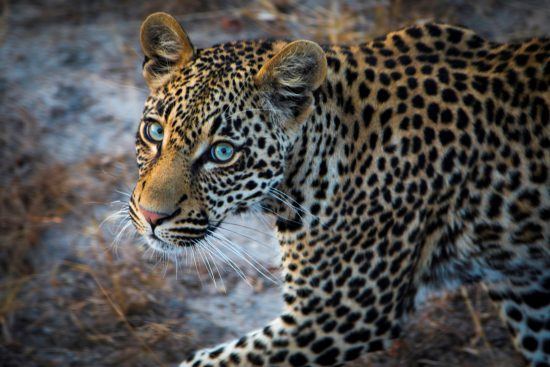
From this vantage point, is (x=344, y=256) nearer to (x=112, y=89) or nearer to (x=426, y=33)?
(x=426, y=33)

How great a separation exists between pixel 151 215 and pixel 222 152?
54 cm

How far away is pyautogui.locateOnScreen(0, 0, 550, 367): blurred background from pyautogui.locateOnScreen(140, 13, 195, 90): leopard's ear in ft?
4.01

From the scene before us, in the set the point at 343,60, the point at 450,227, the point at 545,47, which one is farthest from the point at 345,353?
the point at 545,47

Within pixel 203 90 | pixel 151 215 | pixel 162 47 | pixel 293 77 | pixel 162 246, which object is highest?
pixel 162 47

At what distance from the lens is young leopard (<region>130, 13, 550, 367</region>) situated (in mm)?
5023

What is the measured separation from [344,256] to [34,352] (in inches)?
104

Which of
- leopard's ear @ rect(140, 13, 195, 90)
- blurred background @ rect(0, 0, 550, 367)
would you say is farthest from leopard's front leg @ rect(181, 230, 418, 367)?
leopard's ear @ rect(140, 13, 195, 90)

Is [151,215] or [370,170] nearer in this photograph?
[151,215]

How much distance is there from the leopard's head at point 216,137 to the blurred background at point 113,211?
516mm

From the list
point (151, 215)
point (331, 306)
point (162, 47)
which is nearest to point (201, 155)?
point (151, 215)

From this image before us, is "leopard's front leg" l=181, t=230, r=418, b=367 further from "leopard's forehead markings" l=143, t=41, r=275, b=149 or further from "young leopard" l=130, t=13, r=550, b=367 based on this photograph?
"leopard's forehead markings" l=143, t=41, r=275, b=149

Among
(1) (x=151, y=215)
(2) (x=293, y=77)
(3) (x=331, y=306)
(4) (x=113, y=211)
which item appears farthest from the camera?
(4) (x=113, y=211)

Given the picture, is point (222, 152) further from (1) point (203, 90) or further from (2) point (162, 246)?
(2) point (162, 246)

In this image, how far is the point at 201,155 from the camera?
4855 millimetres
